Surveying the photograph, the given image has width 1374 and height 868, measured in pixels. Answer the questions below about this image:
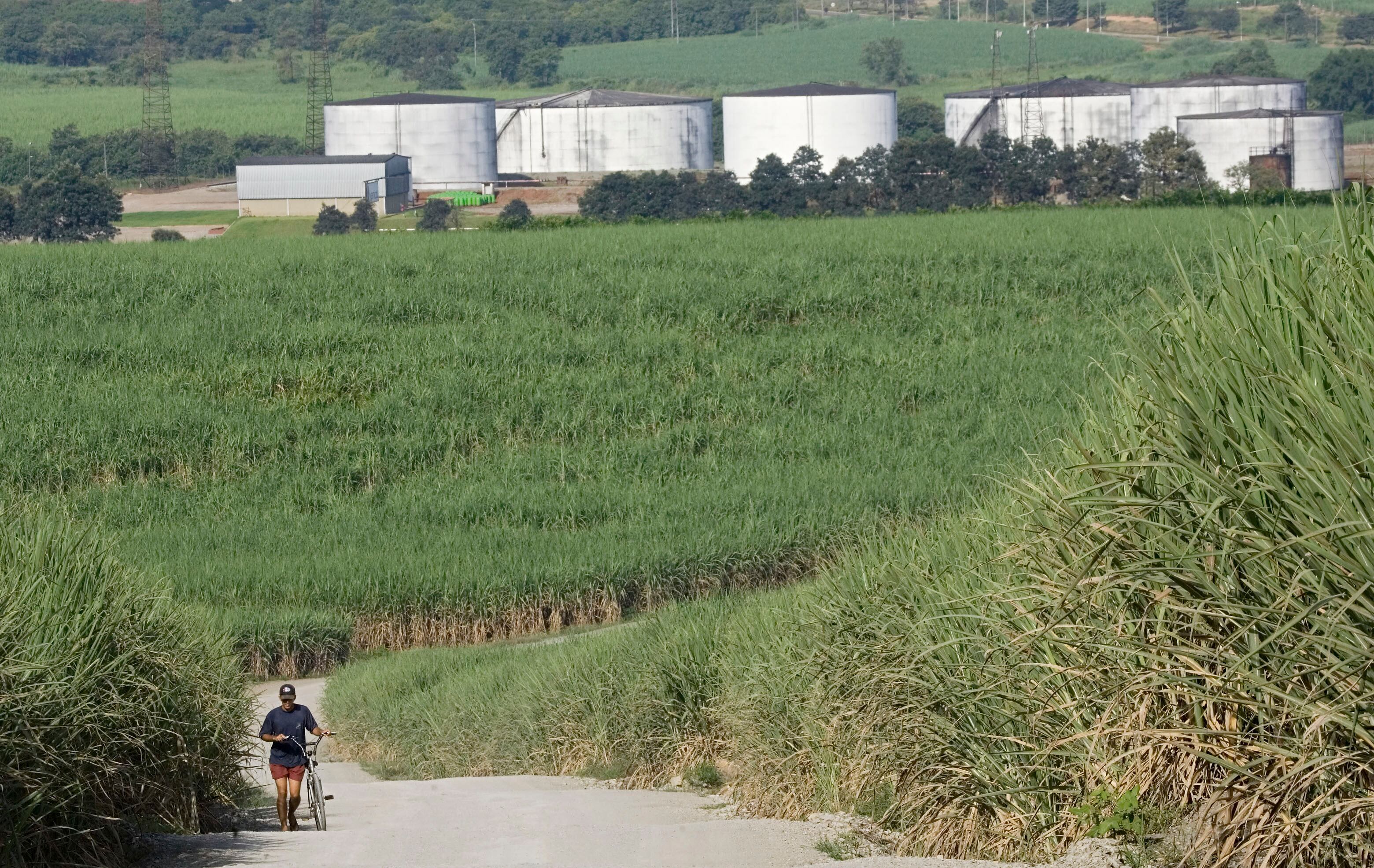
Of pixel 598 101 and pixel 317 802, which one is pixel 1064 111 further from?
pixel 317 802

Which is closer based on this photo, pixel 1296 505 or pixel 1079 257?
pixel 1296 505

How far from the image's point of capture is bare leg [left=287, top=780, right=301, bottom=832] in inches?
360

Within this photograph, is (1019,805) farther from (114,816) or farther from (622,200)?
(622,200)

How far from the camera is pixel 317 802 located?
8.99 meters

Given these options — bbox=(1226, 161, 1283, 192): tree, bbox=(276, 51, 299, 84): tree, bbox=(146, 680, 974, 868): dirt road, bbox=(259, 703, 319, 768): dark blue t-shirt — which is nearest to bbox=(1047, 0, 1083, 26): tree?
bbox=(276, 51, 299, 84): tree

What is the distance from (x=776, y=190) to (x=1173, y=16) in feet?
341

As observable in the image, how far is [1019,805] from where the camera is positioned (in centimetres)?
707

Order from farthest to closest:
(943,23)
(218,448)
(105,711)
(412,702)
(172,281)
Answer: (943,23) → (172,281) → (218,448) → (412,702) → (105,711)

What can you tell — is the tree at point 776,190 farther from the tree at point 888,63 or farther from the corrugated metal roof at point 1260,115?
the tree at point 888,63

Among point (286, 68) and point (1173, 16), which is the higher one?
point (1173, 16)

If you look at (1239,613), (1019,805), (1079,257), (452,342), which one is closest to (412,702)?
(1019,805)

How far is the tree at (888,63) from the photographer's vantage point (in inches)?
5541

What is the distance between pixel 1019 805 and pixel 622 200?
67.2 m

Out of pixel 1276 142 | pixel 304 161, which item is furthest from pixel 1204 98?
pixel 304 161
